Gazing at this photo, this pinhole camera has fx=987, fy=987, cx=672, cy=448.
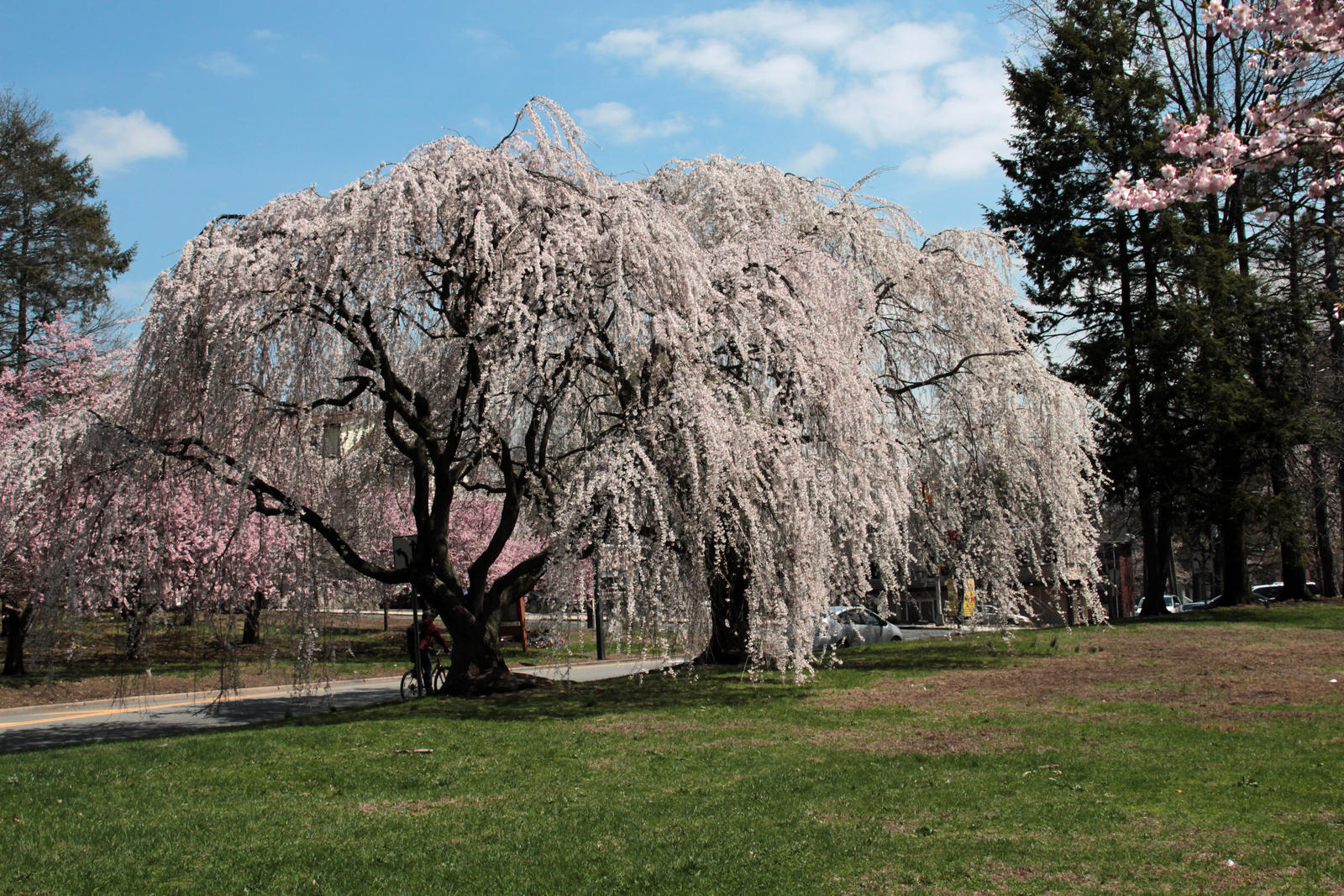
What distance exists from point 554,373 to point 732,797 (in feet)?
18.7

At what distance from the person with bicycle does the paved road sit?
29.0 inches

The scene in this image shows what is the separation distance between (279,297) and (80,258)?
23.9 m

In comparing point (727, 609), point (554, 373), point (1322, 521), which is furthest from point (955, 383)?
point (1322, 521)

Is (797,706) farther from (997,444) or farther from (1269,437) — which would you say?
(1269,437)

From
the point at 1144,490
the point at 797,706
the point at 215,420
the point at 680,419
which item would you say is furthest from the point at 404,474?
the point at 1144,490

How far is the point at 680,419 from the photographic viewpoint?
10.5 metres

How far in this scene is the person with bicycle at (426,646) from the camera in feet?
50.6

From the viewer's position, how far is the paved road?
12836 millimetres

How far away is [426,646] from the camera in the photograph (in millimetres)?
16328

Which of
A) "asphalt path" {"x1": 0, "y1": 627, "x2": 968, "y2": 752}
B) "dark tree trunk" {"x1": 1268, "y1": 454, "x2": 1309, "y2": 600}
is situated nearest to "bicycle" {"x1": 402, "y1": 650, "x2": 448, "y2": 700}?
"asphalt path" {"x1": 0, "y1": 627, "x2": 968, "y2": 752}

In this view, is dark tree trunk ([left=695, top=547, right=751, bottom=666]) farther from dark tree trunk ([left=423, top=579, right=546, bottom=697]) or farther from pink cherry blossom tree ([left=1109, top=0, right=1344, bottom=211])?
pink cherry blossom tree ([left=1109, top=0, right=1344, bottom=211])

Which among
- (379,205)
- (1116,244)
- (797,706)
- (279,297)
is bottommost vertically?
(797,706)

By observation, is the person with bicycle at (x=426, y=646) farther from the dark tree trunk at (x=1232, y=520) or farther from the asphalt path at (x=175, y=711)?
the dark tree trunk at (x=1232, y=520)

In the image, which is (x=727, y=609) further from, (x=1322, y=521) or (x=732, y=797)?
(x=1322, y=521)
